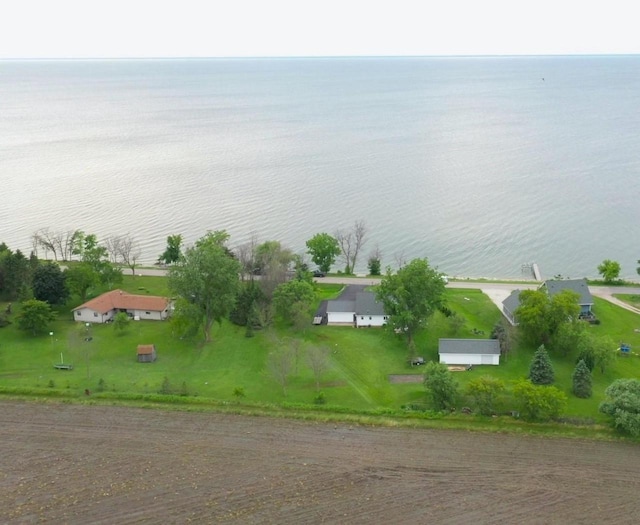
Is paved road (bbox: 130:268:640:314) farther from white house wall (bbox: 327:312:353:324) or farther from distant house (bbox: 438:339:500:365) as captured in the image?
distant house (bbox: 438:339:500:365)

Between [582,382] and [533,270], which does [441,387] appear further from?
[533,270]

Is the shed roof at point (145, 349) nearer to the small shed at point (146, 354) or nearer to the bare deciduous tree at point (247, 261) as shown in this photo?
the small shed at point (146, 354)

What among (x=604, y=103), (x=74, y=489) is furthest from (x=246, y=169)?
(x=604, y=103)

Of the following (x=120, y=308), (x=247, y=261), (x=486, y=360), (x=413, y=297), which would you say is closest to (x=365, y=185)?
(x=247, y=261)

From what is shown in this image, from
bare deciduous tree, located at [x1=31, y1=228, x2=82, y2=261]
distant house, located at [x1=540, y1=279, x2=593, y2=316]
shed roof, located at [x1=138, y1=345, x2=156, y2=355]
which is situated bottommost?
shed roof, located at [x1=138, y1=345, x2=156, y2=355]

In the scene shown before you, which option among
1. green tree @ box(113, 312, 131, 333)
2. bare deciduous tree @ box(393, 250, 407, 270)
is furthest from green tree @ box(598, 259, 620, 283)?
green tree @ box(113, 312, 131, 333)

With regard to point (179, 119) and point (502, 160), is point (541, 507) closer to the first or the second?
point (502, 160)

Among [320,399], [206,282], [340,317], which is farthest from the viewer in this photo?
[340,317]
